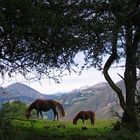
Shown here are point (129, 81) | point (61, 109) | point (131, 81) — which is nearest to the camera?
point (129, 81)

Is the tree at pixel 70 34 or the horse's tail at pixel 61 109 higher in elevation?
the tree at pixel 70 34

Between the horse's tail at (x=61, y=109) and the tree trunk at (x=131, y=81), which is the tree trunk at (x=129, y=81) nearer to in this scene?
the tree trunk at (x=131, y=81)

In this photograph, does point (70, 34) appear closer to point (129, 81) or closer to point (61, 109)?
point (129, 81)

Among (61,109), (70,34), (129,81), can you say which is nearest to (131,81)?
(129,81)

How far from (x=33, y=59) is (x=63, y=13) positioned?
3.27 metres

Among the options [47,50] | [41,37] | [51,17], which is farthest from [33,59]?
[51,17]

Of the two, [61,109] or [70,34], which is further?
[61,109]

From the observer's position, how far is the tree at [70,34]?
62.5ft

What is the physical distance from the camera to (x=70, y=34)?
20453 mm

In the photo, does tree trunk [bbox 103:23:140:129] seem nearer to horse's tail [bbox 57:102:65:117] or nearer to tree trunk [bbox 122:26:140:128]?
tree trunk [bbox 122:26:140:128]

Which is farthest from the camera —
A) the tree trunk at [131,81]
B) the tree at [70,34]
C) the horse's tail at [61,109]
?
the horse's tail at [61,109]

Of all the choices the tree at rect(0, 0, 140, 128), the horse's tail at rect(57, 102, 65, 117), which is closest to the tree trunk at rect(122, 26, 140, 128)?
the tree at rect(0, 0, 140, 128)

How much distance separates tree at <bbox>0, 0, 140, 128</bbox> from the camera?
750 inches

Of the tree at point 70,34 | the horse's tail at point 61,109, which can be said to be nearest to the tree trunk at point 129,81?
the tree at point 70,34
